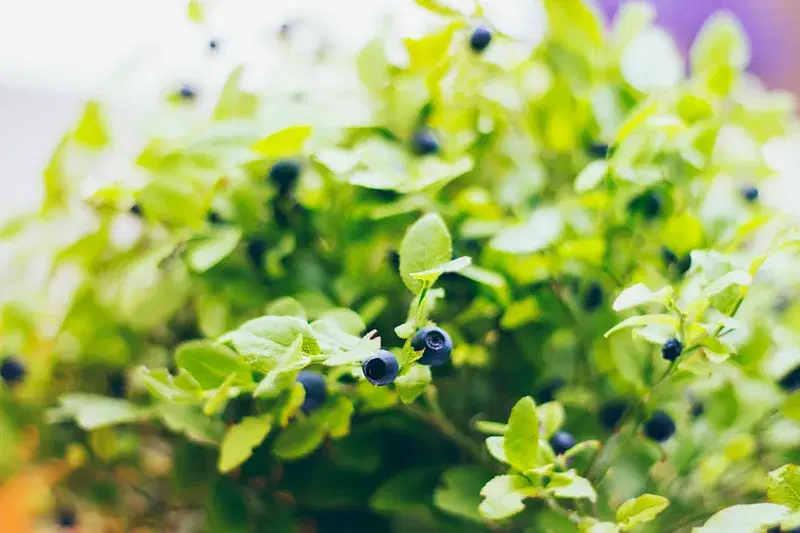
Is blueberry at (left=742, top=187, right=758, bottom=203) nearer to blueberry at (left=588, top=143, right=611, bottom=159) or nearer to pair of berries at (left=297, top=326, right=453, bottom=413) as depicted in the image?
blueberry at (left=588, top=143, right=611, bottom=159)

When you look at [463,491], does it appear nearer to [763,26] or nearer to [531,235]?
[531,235]

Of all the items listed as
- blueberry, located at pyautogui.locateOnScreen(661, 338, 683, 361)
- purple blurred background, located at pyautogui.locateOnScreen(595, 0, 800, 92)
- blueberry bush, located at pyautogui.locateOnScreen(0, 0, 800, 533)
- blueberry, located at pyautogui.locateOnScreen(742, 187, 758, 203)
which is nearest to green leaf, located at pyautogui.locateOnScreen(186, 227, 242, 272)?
blueberry bush, located at pyautogui.locateOnScreen(0, 0, 800, 533)

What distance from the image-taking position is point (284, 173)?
399 millimetres

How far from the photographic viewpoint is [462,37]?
1.44ft

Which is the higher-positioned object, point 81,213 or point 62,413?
point 81,213

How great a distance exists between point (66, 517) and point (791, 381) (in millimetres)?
497

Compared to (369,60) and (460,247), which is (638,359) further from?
(369,60)

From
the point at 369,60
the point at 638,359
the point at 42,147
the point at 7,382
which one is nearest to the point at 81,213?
the point at 7,382

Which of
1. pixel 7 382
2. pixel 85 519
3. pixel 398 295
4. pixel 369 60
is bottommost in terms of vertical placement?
pixel 85 519

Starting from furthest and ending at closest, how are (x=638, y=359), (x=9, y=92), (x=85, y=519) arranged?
(x=9, y=92), (x=85, y=519), (x=638, y=359)

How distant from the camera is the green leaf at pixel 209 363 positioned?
0.32m

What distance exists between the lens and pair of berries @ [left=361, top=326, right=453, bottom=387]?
269mm

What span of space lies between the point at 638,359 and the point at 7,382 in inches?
15.7

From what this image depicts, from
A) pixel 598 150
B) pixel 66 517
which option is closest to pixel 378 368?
pixel 598 150
